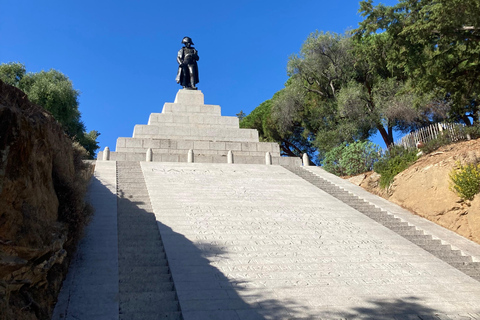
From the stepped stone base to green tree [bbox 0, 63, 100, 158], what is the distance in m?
6.77

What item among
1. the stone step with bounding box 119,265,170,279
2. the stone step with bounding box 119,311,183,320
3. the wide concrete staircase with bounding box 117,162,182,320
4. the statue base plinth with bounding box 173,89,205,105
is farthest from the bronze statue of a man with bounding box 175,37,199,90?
the stone step with bounding box 119,311,183,320

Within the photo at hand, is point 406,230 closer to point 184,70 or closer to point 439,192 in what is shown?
point 439,192

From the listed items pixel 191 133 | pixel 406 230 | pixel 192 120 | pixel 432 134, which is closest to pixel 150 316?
pixel 406 230

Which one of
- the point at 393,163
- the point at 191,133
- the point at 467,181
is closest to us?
the point at 467,181

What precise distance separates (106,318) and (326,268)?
3653mm

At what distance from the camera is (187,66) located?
21.0 meters

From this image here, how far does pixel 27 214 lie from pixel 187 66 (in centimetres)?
1784

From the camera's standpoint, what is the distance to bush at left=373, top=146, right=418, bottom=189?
12.6 m

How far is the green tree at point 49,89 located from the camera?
22.4 metres

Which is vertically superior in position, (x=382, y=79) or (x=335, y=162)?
(x=382, y=79)

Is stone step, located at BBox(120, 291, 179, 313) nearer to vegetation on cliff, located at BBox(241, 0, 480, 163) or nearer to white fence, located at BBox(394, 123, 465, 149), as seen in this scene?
vegetation on cliff, located at BBox(241, 0, 480, 163)

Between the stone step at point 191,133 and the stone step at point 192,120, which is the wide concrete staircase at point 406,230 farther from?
the stone step at point 192,120

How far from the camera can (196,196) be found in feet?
33.7

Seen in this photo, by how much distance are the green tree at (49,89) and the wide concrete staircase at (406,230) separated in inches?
633
